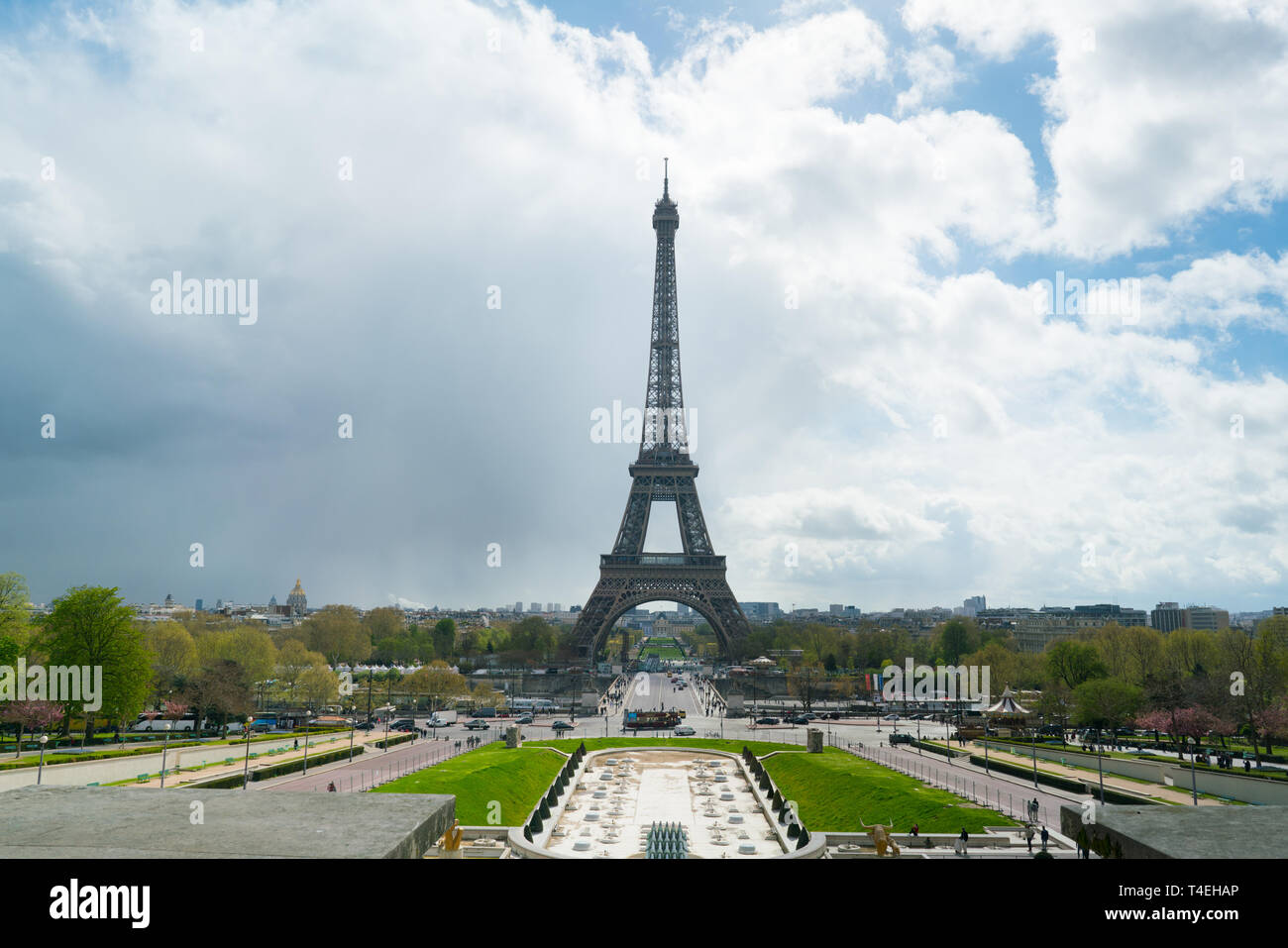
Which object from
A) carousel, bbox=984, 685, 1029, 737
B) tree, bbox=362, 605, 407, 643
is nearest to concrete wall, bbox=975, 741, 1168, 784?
carousel, bbox=984, 685, 1029, 737

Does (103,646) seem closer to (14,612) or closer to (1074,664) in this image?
(14,612)

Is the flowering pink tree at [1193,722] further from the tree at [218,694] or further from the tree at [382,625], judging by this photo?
the tree at [382,625]

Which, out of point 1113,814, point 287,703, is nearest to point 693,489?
point 287,703

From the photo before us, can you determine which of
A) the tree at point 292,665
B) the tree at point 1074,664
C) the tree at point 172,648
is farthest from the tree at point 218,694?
the tree at point 1074,664

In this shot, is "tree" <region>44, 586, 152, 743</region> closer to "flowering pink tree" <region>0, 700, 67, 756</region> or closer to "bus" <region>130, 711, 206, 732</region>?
"flowering pink tree" <region>0, 700, 67, 756</region>

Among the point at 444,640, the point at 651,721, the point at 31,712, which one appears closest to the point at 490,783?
the point at 31,712
